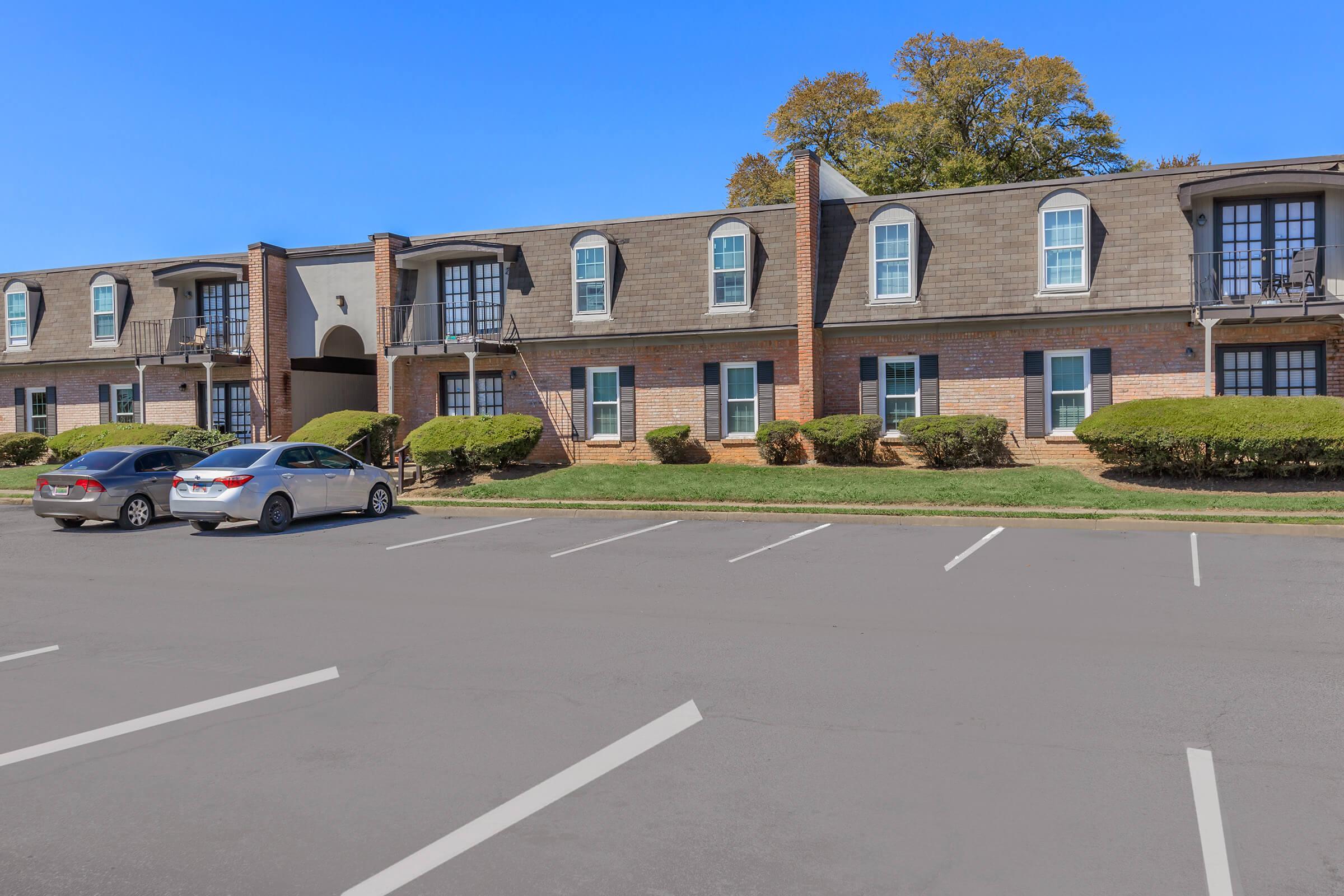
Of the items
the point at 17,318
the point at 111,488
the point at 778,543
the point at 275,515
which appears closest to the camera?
the point at 778,543

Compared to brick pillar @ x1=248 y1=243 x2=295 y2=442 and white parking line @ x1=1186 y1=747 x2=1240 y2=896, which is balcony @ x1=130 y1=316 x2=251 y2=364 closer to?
brick pillar @ x1=248 y1=243 x2=295 y2=442

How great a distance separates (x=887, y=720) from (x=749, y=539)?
8583 millimetres

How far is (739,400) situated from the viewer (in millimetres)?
24469

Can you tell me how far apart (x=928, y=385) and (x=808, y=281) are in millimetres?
3668

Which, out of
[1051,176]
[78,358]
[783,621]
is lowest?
[783,621]

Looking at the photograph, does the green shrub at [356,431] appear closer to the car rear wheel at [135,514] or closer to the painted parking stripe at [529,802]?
the car rear wheel at [135,514]

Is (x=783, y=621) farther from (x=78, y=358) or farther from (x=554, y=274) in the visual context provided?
(x=78, y=358)

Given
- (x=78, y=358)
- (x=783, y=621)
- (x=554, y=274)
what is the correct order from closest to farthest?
1. (x=783, y=621)
2. (x=554, y=274)
3. (x=78, y=358)

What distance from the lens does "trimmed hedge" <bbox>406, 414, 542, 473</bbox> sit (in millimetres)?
22594

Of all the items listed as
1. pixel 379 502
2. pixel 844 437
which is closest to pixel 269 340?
pixel 379 502

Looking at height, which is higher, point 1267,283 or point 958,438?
point 1267,283

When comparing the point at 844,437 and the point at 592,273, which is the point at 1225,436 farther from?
the point at 592,273

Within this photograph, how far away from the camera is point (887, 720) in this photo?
19.0ft

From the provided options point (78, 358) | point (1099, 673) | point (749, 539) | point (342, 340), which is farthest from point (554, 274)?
point (1099, 673)
